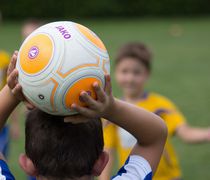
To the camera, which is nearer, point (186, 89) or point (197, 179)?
point (197, 179)

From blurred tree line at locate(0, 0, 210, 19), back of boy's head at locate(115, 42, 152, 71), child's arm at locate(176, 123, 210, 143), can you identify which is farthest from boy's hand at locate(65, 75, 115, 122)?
blurred tree line at locate(0, 0, 210, 19)

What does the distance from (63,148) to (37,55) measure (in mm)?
427

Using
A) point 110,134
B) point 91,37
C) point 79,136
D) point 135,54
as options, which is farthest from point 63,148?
point 135,54

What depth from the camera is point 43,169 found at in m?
2.13

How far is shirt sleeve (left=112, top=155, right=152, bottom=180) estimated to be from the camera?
7.46ft

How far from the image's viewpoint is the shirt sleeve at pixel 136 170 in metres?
2.27

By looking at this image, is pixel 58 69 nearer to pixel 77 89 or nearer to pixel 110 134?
pixel 77 89

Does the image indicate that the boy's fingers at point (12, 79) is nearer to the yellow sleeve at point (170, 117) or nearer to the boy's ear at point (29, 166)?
the boy's ear at point (29, 166)

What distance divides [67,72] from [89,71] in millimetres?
97

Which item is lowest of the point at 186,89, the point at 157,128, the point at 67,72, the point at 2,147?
the point at 186,89

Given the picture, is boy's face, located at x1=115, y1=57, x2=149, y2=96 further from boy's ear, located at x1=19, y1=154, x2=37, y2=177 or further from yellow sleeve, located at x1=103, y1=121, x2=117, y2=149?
boy's ear, located at x1=19, y1=154, x2=37, y2=177

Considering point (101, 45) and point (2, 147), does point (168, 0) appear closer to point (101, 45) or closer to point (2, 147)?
point (2, 147)

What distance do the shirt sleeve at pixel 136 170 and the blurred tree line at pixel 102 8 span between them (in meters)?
25.3

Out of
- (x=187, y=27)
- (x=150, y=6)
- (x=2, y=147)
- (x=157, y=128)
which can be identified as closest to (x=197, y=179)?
(x=2, y=147)
